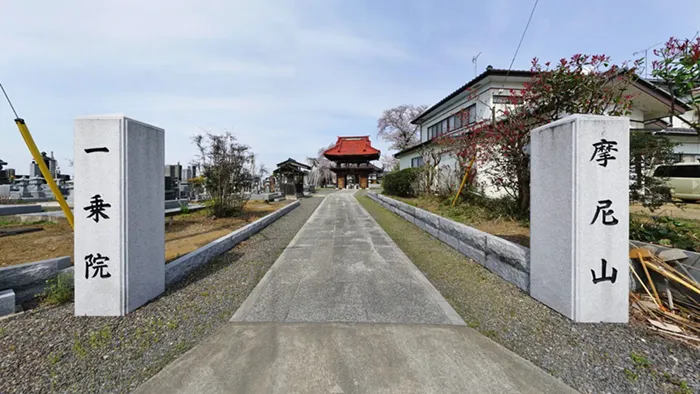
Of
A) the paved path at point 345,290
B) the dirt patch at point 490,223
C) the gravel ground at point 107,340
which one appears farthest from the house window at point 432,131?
the gravel ground at point 107,340

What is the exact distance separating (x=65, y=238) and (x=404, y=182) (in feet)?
48.2

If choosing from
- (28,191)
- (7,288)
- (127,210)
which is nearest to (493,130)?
(127,210)

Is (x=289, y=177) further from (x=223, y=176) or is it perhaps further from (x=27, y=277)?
(x=27, y=277)

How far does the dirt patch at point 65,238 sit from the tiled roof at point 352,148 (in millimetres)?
30056

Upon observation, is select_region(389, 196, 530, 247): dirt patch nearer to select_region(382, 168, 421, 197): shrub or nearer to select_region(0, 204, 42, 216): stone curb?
select_region(382, 168, 421, 197): shrub

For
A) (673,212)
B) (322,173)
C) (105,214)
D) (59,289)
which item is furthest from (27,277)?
(322,173)

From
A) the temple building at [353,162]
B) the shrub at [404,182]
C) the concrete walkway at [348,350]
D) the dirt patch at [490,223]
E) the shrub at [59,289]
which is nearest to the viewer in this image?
A: the concrete walkway at [348,350]

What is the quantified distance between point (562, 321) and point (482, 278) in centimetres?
135

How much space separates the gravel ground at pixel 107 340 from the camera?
2131mm

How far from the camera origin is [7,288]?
3084 millimetres

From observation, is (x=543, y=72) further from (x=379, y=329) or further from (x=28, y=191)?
(x=28, y=191)

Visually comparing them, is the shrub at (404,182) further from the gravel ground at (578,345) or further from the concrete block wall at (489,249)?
the gravel ground at (578,345)

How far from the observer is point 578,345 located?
258 cm

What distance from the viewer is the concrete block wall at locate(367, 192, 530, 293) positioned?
3.83 metres
